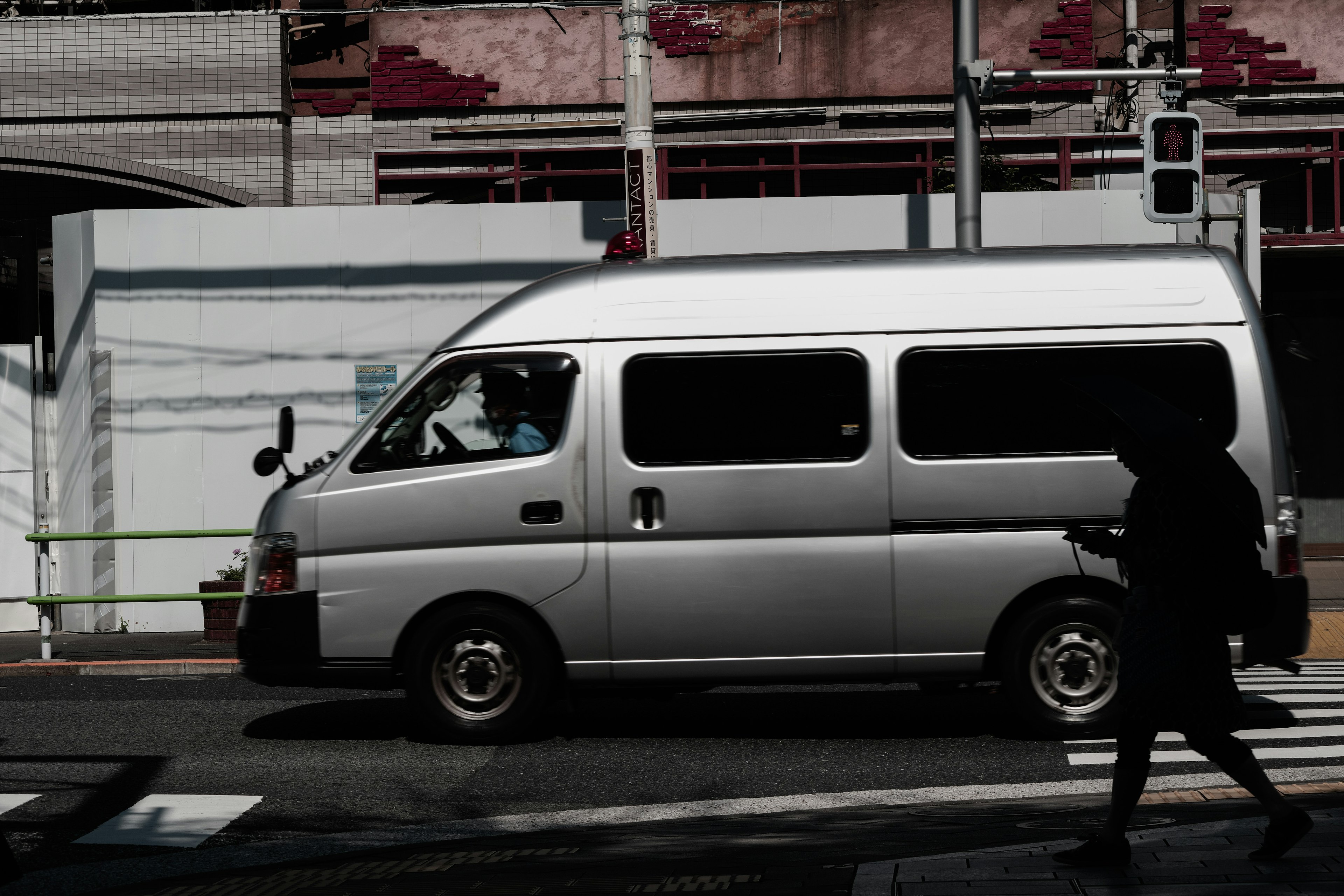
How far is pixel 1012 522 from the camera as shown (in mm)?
7617

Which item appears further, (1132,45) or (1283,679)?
A: (1132,45)

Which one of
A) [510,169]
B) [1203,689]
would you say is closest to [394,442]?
[1203,689]

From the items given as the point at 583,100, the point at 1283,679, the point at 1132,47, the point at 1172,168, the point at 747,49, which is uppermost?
the point at 747,49

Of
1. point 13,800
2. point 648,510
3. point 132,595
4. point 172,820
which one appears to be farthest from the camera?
point 132,595

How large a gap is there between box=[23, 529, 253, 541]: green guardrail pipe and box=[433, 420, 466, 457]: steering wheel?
464cm

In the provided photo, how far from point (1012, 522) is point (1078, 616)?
0.59 m

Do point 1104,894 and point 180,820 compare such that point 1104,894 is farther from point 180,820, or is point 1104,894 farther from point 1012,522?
point 180,820

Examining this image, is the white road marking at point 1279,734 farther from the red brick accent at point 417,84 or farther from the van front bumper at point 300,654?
the red brick accent at point 417,84

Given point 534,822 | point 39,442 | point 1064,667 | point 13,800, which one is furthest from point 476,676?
point 39,442

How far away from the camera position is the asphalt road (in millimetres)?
6574

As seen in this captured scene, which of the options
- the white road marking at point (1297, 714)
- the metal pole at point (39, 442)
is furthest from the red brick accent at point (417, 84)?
the white road marking at point (1297, 714)

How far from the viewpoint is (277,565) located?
25.9ft

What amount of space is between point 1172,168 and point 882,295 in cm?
498

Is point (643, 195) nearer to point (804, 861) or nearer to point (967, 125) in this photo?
point (967, 125)
